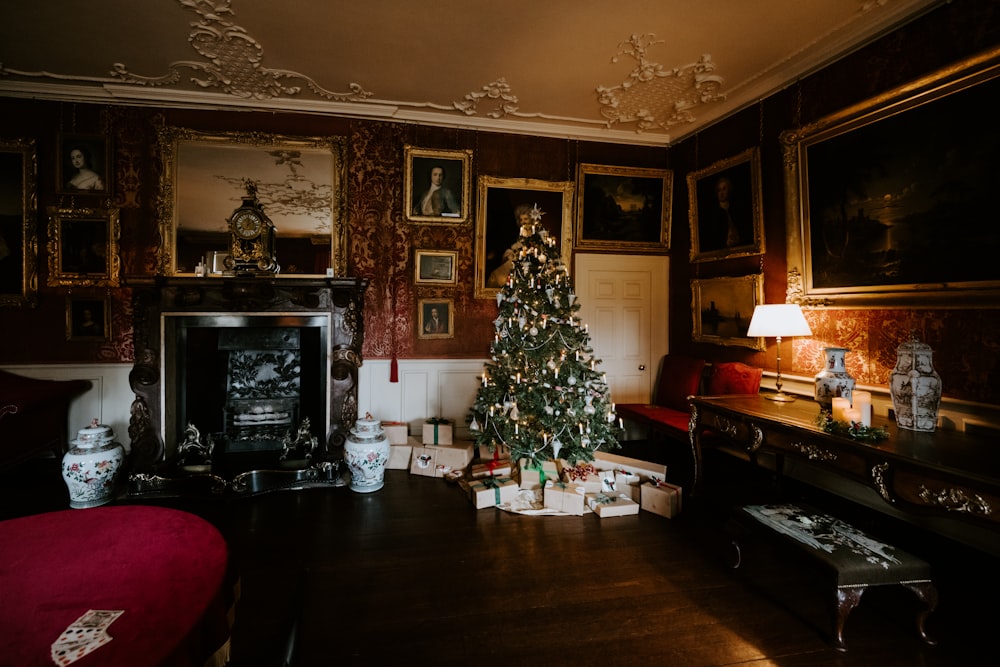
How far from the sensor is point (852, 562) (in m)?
2.12

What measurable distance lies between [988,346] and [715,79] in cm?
307

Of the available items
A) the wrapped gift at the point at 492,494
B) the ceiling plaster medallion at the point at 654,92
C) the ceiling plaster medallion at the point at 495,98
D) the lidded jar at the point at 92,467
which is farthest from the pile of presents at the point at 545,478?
the ceiling plaster medallion at the point at 654,92

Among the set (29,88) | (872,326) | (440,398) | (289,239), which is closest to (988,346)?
(872,326)

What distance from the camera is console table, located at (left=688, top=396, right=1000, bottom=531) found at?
6.71 feet

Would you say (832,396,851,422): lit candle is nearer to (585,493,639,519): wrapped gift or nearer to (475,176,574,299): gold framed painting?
(585,493,639,519): wrapped gift

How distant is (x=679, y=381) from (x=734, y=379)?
0.75m

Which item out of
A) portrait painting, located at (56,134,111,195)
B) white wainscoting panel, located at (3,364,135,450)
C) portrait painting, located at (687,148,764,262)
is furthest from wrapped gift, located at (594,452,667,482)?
portrait painting, located at (56,134,111,195)

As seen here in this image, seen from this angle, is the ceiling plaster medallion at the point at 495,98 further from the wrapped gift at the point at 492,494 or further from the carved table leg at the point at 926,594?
the carved table leg at the point at 926,594

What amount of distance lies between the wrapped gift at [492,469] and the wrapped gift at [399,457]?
722mm

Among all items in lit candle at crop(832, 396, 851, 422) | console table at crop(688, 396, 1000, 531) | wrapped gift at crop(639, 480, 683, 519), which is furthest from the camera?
wrapped gift at crop(639, 480, 683, 519)

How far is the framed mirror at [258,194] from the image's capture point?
463cm

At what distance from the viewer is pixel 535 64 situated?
406 cm

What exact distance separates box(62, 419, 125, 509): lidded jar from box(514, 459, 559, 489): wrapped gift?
10.9 ft

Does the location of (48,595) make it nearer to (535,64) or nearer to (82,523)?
(82,523)
